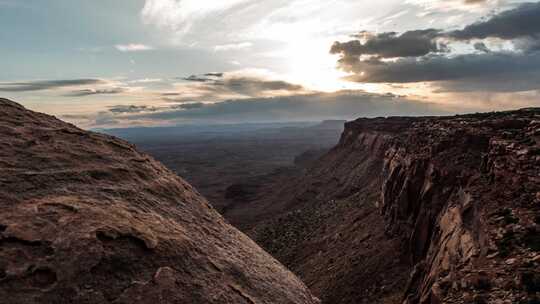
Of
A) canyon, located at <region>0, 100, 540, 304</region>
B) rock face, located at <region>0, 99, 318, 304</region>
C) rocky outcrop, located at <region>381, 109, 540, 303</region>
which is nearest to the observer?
rock face, located at <region>0, 99, 318, 304</region>

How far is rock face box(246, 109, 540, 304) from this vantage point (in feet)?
42.8

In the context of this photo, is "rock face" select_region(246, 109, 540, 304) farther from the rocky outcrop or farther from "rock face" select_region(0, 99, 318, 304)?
"rock face" select_region(0, 99, 318, 304)

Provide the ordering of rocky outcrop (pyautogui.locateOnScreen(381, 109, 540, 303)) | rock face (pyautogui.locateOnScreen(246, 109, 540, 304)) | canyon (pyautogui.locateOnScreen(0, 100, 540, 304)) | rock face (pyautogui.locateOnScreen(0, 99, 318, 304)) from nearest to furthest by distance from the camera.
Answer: rock face (pyautogui.locateOnScreen(0, 99, 318, 304)) < canyon (pyautogui.locateOnScreen(0, 100, 540, 304)) < rocky outcrop (pyautogui.locateOnScreen(381, 109, 540, 303)) < rock face (pyautogui.locateOnScreen(246, 109, 540, 304))

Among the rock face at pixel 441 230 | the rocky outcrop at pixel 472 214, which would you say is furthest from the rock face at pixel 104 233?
the rock face at pixel 441 230


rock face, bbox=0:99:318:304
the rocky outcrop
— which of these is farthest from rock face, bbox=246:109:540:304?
rock face, bbox=0:99:318:304

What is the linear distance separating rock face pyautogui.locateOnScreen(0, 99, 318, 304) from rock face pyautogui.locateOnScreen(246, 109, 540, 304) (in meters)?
6.16

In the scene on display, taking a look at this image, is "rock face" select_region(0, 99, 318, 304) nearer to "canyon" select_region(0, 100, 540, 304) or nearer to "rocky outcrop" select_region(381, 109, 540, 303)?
"canyon" select_region(0, 100, 540, 304)

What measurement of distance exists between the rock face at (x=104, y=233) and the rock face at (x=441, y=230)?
243 inches

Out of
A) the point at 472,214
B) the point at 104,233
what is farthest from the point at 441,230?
the point at 104,233

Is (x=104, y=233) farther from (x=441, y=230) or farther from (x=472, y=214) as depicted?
(x=441, y=230)

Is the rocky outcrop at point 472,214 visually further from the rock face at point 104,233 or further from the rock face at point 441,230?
the rock face at point 104,233

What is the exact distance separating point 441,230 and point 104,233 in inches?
628

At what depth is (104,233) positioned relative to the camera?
10008mm

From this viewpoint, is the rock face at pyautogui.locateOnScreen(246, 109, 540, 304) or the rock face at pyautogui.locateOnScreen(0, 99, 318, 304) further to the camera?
the rock face at pyautogui.locateOnScreen(246, 109, 540, 304)
